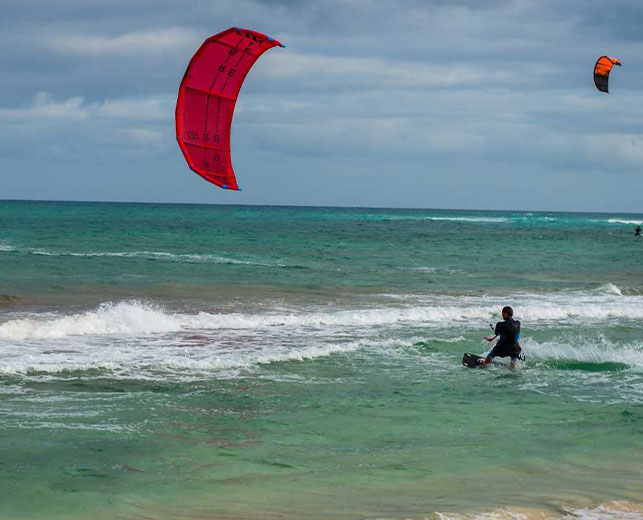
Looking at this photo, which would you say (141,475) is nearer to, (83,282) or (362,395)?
(362,395)

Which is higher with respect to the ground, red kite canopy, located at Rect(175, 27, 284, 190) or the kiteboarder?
red kite canopy, located at Rect(175, 27, 284, 190)

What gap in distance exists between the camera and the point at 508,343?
13281 mm

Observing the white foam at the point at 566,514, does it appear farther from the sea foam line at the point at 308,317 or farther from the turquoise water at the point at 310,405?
the sea foam line at the point at 308,317

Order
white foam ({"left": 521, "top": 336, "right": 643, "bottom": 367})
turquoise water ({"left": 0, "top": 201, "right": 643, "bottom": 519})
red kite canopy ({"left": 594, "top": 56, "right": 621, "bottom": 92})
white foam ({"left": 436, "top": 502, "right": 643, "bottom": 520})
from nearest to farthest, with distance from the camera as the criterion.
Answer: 1. white foam ({"left": 436, "top": 502, "right": 643, "bottom": 520})
2. turquoise water ({"left": 0, "top": 201, "right": 643, "bottom": 519})
3. white foam ({"left": 521, "top": 336, "right": 643, "bottom": 367})
4. red kite canopy ({"left": 594, "top": 56, "right": 621, "bottom": 92})

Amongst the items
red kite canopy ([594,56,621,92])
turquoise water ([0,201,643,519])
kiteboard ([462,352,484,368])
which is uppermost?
red kite canopy ([594,56,621,92])

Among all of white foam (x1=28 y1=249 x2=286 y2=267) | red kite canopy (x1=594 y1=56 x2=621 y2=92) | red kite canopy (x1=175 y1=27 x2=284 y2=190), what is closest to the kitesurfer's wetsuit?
red kite canopy (x1=175 y1=27 x2=284 y2=190)

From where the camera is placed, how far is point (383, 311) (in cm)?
2000

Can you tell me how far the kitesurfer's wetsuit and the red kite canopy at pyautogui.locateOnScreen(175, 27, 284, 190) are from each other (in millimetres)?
4751

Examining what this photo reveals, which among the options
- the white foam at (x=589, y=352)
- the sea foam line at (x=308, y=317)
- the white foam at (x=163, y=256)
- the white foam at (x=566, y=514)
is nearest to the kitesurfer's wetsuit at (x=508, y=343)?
the white foam at (x=589, y=352)

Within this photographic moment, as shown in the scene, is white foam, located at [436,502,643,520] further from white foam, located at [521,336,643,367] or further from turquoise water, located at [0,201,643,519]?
white foam, located at [521,336,643,367]

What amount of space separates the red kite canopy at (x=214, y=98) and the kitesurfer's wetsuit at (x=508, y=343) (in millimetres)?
4751

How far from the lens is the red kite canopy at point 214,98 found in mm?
12266

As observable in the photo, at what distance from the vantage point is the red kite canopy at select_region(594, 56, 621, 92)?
2166 centimetres

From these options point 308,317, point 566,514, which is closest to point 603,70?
point 308,317
